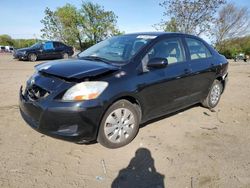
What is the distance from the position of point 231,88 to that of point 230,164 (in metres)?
5.02

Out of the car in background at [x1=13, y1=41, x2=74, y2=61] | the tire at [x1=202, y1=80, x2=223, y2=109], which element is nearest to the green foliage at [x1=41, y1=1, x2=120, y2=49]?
the car in background at [x1=13, y1=41, x2=74, y2=61]

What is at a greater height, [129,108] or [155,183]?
[129,108]

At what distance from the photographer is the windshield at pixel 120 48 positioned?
3979mm

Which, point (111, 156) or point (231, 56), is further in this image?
point (231, 56)

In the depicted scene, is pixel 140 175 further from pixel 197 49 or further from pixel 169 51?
pixel 197 49

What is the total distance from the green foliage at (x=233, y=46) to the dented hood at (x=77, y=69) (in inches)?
→ 1637

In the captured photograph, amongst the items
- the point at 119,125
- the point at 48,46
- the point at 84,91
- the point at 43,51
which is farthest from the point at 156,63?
the point at 48,46

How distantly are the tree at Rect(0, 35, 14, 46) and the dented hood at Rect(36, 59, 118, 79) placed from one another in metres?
56.9

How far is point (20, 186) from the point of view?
8.97 ft

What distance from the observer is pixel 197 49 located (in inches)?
199

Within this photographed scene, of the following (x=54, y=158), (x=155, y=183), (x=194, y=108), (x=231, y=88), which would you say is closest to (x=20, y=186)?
(x=54, y=158)

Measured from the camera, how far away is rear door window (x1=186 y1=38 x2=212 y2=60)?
4831 mm

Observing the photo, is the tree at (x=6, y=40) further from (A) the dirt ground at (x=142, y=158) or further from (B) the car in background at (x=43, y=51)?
(A) the dirt ground at (x=142, y=158)

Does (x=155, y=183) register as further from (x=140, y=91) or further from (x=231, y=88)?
(x=231, y=88)
